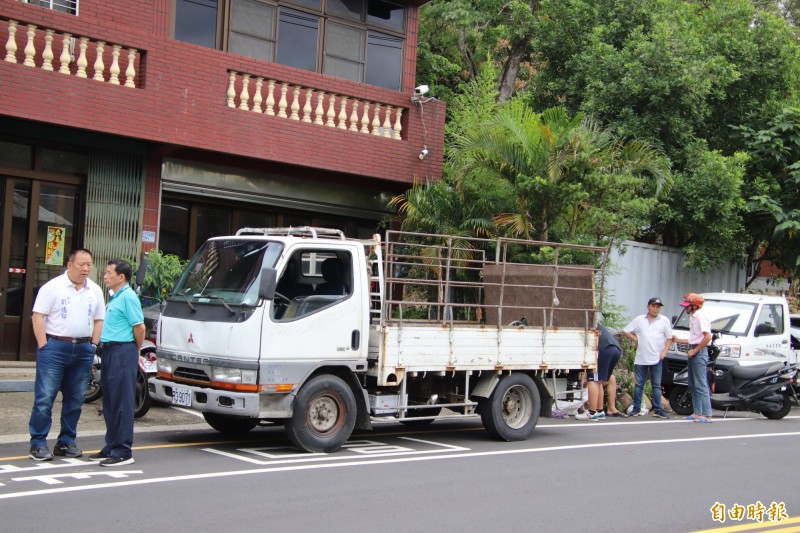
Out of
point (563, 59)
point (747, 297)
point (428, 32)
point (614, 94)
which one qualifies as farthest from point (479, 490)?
point (428, 32)

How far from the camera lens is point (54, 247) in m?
13.9

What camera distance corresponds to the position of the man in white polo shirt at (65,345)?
8047 mm

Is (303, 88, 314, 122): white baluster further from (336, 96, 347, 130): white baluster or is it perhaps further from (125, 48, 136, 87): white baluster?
(125, 48, 136, 87): white baluster

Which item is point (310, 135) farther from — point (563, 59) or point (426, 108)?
point (563, 59)

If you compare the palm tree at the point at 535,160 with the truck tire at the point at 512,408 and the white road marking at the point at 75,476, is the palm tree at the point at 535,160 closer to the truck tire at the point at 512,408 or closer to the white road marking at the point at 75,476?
the truck tire at the point at 512,408

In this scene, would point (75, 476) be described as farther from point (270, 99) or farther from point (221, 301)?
point (270, 99)

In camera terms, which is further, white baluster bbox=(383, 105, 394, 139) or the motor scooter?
white baluster bbox=(383, 105, 394, 139)

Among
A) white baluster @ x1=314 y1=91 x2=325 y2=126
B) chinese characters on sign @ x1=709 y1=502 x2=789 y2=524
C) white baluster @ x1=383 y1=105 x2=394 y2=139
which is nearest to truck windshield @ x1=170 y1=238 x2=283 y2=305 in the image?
chinese characters on sign @ x1=709 y1=502 x2=789 y2=524

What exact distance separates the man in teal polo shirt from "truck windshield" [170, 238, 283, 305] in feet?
3.13

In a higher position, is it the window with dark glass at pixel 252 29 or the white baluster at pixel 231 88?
the window with dark glass at pixel 252 29

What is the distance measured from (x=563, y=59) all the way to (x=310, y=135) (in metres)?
7.66

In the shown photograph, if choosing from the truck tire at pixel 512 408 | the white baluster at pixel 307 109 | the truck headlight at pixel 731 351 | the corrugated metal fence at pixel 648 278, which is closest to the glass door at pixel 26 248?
the white baluster at pixel 307 109

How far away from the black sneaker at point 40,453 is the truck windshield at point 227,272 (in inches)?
78.9

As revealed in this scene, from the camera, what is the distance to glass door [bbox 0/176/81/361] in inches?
526
